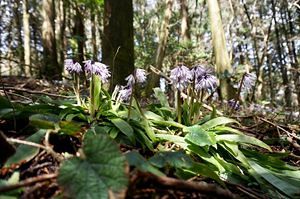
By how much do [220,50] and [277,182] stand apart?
630 centimetres

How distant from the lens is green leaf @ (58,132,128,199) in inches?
39.4

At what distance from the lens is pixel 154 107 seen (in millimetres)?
2689

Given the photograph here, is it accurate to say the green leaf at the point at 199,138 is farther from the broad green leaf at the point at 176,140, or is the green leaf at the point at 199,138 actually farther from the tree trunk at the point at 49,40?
the tree trunk at the point at 49,40

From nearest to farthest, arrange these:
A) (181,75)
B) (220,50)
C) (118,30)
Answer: (181,75) → (118,30) → (220,50)

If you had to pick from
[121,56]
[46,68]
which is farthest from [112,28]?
[46,68]

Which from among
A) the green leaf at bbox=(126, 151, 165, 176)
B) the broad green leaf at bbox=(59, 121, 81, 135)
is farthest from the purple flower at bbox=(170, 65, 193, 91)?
the green leaf at bbox=(126, 151, 165, 176)

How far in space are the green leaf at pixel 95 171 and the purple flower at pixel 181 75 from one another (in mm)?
1335

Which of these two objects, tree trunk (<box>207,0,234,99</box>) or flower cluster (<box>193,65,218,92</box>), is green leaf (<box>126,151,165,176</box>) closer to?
flower cluster (<box>193,65,218,92</box>)

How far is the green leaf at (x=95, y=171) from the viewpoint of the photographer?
3.28ft

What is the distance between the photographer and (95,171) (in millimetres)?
1054

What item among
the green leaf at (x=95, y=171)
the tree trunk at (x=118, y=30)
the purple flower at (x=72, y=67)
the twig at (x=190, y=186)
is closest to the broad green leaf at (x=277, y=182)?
the twig at (x=190, y=186)

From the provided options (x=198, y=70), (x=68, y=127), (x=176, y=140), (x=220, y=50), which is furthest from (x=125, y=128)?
(x=220, y=50)

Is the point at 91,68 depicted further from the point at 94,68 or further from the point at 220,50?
the point at 220,50

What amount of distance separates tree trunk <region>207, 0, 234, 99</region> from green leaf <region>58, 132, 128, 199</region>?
6.07 metres
